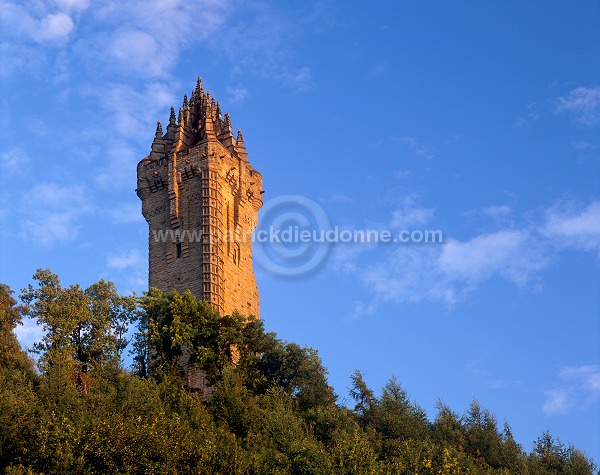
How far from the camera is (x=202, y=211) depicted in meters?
70.1

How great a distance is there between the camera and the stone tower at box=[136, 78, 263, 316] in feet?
227

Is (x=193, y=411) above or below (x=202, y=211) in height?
below

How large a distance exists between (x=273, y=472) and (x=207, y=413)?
989cm

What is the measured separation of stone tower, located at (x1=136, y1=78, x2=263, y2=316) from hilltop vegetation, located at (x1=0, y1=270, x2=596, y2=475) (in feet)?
18.5

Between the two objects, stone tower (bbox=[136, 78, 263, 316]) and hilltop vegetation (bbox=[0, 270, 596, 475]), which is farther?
stone tower (bbox=[136, 78, 263, 316])

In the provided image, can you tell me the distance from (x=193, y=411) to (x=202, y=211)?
21.2 m

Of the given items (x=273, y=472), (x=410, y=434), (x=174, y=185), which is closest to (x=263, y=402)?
(x=410, y=434)

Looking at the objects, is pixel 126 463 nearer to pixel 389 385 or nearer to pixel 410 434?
pixel 410 434

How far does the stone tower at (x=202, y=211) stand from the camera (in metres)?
69.1

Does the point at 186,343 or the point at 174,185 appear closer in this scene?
the point at 186,343

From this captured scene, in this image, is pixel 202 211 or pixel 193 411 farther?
pixel 202 211

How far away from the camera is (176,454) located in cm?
4397

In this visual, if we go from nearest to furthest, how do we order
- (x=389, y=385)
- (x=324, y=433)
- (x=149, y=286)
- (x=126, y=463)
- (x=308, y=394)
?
(x=126, y=463) < (x=324, y=433) < (x=308, y=394) < (x=389, y=385) < (x=149, y=286)

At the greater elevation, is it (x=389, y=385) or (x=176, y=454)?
(x=389, y=385)
